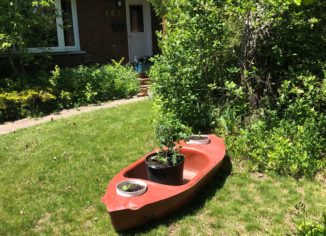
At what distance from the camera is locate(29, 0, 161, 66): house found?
11.2 meters

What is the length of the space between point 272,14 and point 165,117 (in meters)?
2.08

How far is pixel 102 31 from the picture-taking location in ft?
39.0

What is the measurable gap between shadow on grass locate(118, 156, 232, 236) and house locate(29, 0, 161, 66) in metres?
7.52

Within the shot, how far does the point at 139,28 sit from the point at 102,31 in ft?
5.93

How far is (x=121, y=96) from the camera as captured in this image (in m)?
9.14

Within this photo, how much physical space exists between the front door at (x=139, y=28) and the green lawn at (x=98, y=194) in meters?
7.69

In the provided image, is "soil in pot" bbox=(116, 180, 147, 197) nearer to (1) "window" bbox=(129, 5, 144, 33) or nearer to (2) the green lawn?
(2) the green lawn

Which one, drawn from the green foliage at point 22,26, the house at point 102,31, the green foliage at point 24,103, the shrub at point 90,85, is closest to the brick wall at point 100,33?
the house at point 102,31

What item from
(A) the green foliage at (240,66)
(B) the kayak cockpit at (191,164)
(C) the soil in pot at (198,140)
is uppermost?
(A) the green foliage at (240,66)

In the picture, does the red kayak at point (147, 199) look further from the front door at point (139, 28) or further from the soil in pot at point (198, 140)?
the front door at point (139, 28)

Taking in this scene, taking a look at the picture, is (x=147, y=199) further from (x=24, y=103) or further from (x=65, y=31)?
(x=65, y=31)

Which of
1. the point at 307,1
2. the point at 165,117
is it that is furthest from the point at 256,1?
the point at 307,1

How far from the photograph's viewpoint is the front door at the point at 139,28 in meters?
13.0

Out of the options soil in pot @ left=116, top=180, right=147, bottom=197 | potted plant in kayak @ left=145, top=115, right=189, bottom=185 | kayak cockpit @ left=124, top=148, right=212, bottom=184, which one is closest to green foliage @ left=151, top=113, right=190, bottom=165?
potted plant in kayak @ left=145, top=115, right=189, bottom=185
